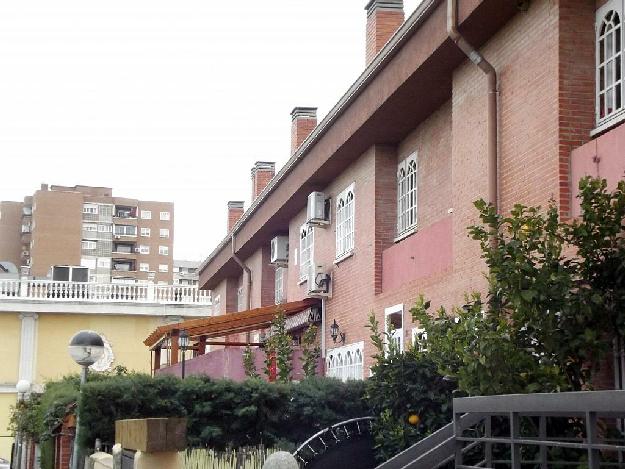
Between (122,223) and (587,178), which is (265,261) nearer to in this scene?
(587,178)

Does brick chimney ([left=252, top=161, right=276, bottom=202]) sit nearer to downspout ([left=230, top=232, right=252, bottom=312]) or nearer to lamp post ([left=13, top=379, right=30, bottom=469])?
downspout ([left=230, top=232, right=252, bottom=312])

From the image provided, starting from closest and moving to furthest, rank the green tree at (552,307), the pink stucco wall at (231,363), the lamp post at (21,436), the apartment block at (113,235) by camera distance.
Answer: the green tree at (552,307)
the pink stucco wall at (231,363)
the lamp post at (21,436)
the apartment block at (113,235)

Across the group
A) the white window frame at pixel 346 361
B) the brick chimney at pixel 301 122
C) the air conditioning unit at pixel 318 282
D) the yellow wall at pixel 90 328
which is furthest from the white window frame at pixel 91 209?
the white window frame at pixel 346 361

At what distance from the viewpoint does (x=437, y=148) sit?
16562mm

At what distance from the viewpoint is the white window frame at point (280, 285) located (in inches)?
1092

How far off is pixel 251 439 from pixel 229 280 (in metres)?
20.8

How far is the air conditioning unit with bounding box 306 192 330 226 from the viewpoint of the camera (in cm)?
2175

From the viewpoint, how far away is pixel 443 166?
53.0 feet

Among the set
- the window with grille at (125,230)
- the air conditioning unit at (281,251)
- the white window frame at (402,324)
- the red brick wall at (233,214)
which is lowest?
the white window frame at (402,324)

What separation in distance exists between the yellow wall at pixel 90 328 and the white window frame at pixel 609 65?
120ft

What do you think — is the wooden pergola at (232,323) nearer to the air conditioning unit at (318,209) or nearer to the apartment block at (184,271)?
the air conditioning unit at (318,209)

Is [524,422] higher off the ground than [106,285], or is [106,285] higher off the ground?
[106,285]

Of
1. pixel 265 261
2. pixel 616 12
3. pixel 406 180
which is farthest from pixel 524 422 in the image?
pixel 265 261

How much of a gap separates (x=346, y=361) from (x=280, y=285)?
26.8 feet
